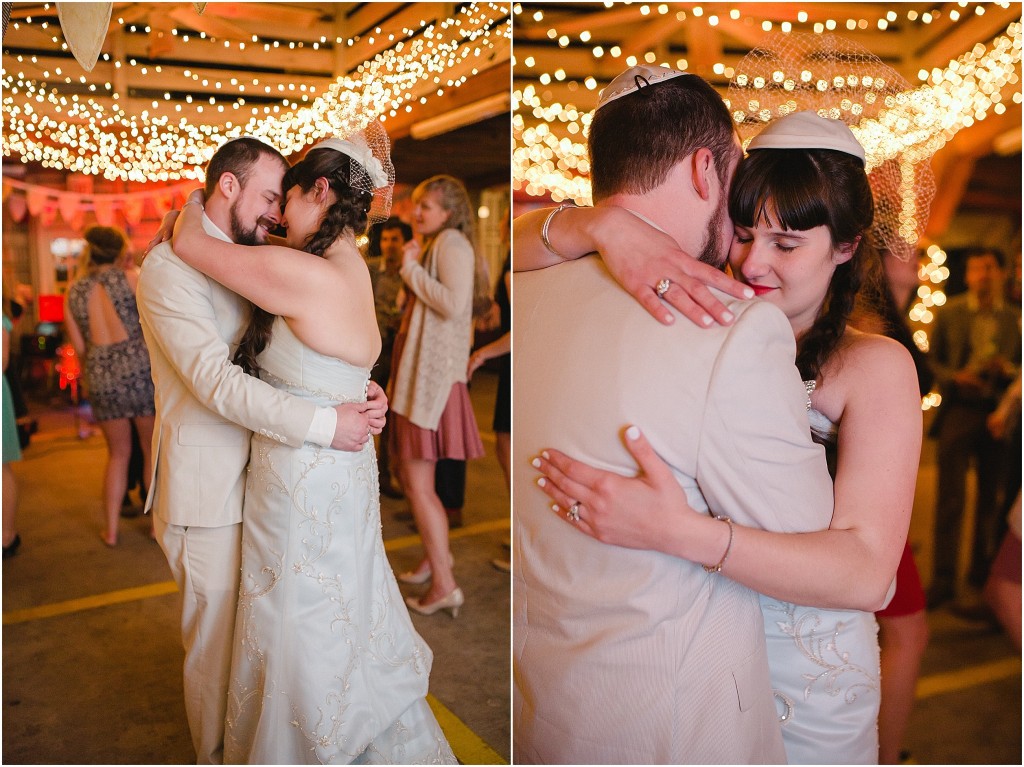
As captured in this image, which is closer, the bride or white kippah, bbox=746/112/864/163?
white kippah, bbox=746/112/864/163

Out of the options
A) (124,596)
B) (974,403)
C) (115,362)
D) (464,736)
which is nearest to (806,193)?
(464,736)

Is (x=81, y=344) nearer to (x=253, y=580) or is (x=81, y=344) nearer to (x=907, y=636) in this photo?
(x=253, y=580)

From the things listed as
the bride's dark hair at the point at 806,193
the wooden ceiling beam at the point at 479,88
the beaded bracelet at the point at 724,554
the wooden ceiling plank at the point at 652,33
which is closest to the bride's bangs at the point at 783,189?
the bride's dark hair at the point at 806,193

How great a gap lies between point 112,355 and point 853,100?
61.0 inches

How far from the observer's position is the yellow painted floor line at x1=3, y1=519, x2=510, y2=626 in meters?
1.52

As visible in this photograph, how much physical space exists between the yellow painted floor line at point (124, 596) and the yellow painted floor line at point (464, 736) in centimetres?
33

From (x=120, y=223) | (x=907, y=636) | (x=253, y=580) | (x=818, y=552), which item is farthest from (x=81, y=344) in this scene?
(x=907, y=636)

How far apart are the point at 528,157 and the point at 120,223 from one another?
89 centimetres

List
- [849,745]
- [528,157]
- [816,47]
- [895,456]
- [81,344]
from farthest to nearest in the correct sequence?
[528,157] < [81,344] < [816,47] < [849,745] < [895,456]

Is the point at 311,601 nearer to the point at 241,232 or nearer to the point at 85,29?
the point at 241,232

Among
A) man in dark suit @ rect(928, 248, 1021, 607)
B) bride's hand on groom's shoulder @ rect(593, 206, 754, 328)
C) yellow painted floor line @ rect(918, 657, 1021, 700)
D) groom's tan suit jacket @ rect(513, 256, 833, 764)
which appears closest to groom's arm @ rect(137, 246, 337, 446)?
groom's tan suit jacket @ rect(513, 256, 833, 764)

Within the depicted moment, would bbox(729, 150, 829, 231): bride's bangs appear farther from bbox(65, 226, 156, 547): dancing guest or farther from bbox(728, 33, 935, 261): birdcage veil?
bbox(65, 226, 156, 547): dancing guest

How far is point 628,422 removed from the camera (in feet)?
3.10

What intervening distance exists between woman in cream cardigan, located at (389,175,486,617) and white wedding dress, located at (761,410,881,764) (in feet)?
2.14
